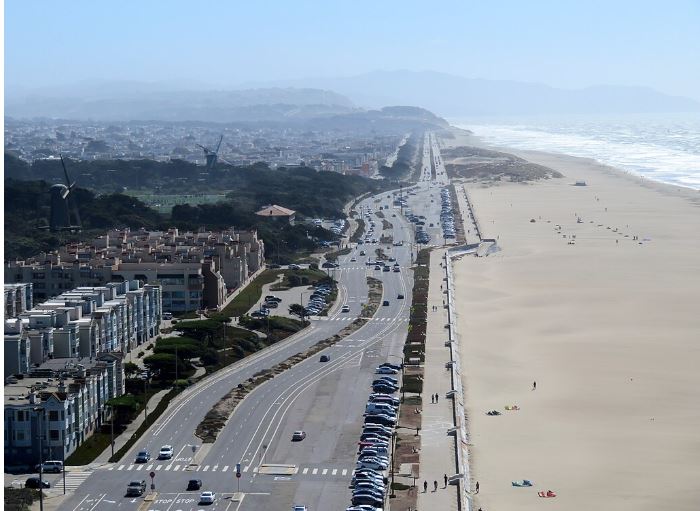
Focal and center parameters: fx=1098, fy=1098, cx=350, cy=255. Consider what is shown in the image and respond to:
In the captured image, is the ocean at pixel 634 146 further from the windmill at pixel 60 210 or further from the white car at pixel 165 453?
the white car at pixel 165 453

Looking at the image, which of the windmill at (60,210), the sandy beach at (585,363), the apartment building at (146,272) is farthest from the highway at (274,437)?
the windmill at (60,210)

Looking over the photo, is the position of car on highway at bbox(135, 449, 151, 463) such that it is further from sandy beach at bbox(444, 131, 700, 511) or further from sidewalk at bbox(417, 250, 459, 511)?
sandy beach at bbox(444, 131, 700, 511)

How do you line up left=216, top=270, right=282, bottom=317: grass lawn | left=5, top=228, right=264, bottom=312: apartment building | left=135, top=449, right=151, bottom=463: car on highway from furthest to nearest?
left=5, top=228, right=264, bottom=312: apartment building, left=216, top=270, right=282, bottom=317: grass lawn, left=135, top=449, right=151, bottom=463: car on highway

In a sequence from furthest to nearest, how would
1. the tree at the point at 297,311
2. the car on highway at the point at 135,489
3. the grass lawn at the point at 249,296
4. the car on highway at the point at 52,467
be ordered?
the grass lawn at the point at 249,296, the tree at the point at 297,311, the car on highway at the point at 52,467, the car on highway at the point at 135,489

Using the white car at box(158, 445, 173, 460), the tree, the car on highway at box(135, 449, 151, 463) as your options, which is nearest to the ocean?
the tree

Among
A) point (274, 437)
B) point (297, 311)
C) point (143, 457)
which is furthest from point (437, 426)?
point (297, 311)

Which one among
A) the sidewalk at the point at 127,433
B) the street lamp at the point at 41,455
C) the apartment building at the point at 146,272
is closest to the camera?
the street lamp at the point at 41,455
